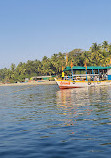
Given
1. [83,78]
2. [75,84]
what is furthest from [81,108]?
[83,78]

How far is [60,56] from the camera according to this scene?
154m

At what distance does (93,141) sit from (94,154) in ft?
5.62

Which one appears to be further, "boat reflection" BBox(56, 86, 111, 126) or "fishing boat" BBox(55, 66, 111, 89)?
"fishing boat" BBox(55, 66, 111, 89)

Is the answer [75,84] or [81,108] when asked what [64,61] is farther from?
[81,108]

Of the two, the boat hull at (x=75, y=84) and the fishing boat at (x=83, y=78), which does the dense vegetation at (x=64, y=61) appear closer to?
the fishing boat at (x=83, y=78)

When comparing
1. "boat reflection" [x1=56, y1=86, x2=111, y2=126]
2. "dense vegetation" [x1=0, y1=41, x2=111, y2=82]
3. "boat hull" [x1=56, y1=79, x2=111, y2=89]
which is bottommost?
"boat reflection" [x1=56, y1=86, x2=111, y2=126]

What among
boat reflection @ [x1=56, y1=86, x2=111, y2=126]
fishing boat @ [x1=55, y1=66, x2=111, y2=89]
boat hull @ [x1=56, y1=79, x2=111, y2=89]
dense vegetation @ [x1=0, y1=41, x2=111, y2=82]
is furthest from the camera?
dense vegetation @ [x1=0, y1=41, x2=111, y2=82]

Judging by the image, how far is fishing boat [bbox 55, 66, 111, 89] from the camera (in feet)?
218

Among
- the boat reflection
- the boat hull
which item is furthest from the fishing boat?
the boat reflection

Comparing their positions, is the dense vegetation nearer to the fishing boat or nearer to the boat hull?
the fishing boat

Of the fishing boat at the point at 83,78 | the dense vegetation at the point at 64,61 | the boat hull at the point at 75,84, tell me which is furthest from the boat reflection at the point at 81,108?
the dense vegetation at the point at 64,61

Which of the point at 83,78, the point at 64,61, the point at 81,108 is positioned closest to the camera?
the point at 81,108

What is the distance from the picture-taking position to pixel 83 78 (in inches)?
2975

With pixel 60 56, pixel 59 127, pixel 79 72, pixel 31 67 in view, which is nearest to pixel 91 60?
pixel 60 56
